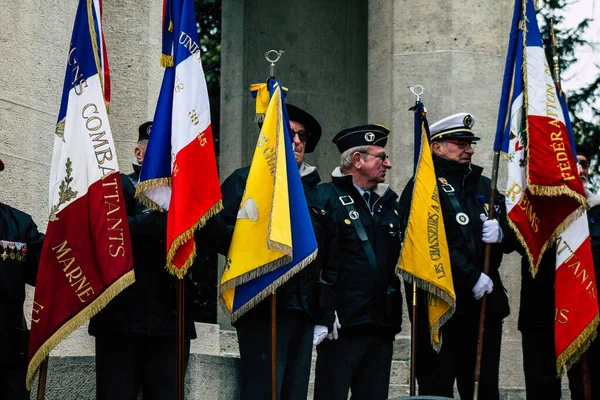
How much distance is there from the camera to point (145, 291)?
730cm

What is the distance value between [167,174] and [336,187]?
4.74 ft

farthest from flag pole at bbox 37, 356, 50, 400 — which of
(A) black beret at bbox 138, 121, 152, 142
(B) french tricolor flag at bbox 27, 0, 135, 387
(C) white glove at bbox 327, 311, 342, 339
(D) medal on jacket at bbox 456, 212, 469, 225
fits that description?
(D) medal on jacket at bbox 456, 212, 469, 225

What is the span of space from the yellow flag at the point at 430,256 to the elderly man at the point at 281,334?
29.2 inches

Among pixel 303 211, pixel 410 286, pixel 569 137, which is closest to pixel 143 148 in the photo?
pixel 303 211

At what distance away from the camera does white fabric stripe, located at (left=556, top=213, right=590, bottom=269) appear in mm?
8633

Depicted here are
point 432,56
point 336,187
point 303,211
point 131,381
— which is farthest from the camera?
point 432,56

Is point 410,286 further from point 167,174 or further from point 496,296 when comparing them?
point 167,174

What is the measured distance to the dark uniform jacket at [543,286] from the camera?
341 inches

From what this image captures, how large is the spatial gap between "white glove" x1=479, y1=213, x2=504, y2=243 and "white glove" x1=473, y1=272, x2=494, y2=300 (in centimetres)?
27

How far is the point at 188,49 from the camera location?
7.56 metres

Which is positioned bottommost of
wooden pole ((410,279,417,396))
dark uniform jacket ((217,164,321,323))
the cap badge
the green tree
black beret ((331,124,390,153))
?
wooden pole ((410,279,417,396))

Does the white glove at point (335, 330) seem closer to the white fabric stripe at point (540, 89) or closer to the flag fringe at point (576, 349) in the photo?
the flag fringe at point (576, 349)

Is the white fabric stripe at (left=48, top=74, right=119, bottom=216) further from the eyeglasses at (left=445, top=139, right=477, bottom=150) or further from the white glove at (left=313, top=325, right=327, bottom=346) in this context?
the eyeglasses at (left=445, top=139, right=477, bottom=150)

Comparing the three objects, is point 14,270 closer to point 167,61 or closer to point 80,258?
Result: point 80,258
